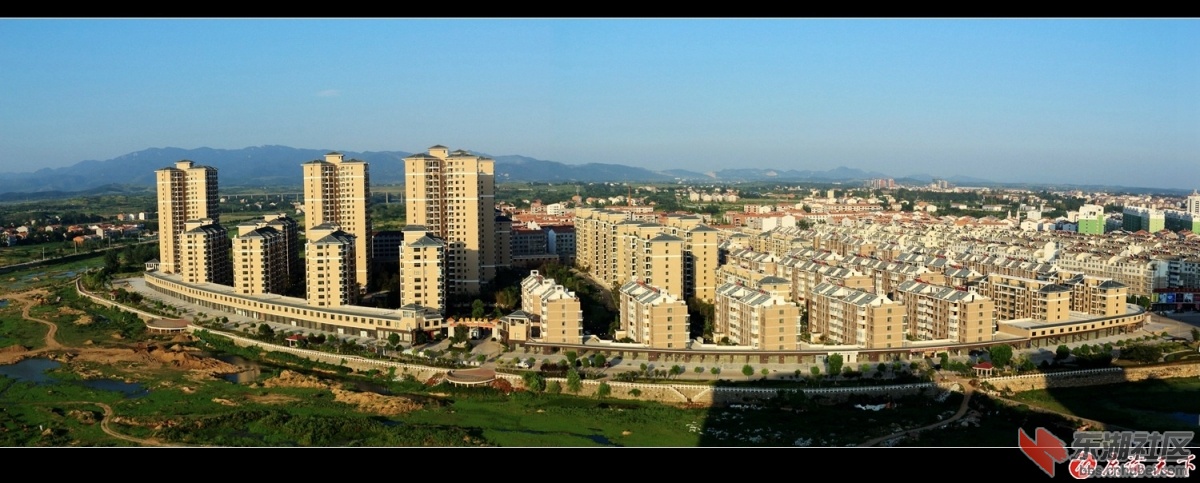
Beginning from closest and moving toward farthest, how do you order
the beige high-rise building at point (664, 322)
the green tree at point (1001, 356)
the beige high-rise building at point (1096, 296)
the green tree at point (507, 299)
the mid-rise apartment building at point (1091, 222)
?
the green tree at point (1001, 356)
the beige high-rise building at point (664, 322)
the beige high-rise building at point (1096, 296)
the green tree at point (507, 299)
the mid-rise apartment building at point (1091, 222)

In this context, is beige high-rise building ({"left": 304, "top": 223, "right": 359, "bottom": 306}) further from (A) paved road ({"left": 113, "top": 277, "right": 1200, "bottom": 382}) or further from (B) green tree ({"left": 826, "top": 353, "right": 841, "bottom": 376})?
(B) green tree ({"left": 826, "top": 353, "right": 841, "bottom": 376})

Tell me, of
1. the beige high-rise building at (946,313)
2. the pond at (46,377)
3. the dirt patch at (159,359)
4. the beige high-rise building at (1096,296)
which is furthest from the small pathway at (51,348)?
the beige high-rise building at (1096,296)

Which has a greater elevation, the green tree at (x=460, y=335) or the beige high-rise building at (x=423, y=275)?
the beige high-rise building at (x=423, y=275)

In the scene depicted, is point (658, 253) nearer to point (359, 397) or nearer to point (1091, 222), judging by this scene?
point (359, 397)

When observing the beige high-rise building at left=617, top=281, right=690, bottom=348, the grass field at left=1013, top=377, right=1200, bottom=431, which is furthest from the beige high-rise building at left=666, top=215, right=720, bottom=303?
the grass field at left=1013, top=377, right=1200, bottom=431

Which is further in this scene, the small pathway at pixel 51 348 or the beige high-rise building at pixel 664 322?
the beige high-rise building at pixel 664 322

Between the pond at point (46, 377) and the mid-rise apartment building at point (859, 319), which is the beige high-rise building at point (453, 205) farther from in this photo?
the mid-rise apartment building at point (859, 319)
